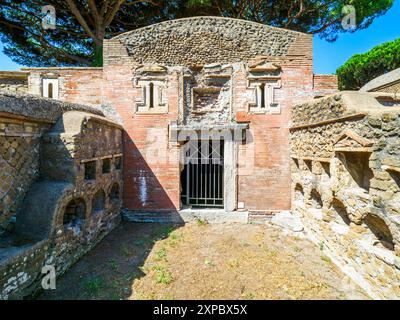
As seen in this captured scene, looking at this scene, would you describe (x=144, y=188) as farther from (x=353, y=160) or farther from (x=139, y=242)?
(x=353, y=160)

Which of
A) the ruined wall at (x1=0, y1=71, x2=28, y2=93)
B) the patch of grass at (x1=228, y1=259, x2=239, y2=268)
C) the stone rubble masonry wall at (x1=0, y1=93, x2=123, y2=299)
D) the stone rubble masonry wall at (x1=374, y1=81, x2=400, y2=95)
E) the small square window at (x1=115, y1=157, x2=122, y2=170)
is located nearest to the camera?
the stone rubble masonry wall at (x1=0, y1=93, x2=123, y2=299)

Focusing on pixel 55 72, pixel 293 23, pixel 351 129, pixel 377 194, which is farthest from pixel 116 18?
pixel 377 194

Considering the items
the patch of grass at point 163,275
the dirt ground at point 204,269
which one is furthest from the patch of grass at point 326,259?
the patch of grass at point 163,275

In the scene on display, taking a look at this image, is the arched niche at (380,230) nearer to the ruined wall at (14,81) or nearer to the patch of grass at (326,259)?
the patch of grass at (326,259)

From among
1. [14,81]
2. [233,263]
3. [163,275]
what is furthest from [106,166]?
[14,81]

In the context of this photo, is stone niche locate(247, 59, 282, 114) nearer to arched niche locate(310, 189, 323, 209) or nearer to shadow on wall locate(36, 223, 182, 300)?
arched niche locate(310, 189, 323, 209)

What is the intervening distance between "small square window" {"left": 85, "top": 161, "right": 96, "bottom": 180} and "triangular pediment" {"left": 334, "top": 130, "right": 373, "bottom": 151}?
547 cm

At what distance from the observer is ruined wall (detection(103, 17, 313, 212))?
6.70 metres

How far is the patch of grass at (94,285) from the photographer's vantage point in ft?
12.1

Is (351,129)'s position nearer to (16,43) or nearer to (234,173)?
(234,173)

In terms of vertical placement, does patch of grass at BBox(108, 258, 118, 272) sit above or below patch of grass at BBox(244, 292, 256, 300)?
above

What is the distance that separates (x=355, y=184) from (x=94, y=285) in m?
5.28

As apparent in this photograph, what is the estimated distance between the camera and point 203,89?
22.9ft

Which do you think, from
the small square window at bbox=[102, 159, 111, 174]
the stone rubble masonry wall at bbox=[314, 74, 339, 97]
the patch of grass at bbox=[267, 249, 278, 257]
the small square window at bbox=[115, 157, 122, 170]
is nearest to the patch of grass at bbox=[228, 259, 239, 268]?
the patch of grass at bbox=[267, 249, 278, 257]
